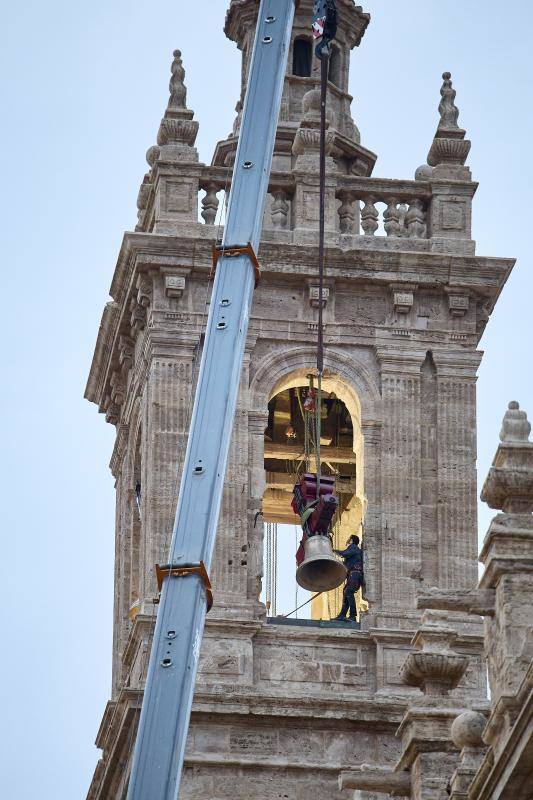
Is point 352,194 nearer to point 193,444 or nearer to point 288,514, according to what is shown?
point 288,514

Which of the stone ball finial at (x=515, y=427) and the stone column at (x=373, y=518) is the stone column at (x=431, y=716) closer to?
the stone ball finial at (x=515, y=427)

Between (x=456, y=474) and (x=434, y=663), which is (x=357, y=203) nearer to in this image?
(x=456, y=474)

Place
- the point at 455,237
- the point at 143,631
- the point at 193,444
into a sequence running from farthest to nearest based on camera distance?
the point at 455,237 < the point at 143,631 < the point at 193,444

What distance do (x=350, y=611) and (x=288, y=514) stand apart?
15.2 ft

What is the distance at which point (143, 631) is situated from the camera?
47938 mm

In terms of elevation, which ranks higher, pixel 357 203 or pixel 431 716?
pixel 357 203

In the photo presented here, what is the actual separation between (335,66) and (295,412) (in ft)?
17.5

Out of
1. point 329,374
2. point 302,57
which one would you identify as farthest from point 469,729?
point 302,57

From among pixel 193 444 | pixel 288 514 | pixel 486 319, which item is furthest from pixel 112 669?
pixel 193 444

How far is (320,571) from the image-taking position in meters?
47.0

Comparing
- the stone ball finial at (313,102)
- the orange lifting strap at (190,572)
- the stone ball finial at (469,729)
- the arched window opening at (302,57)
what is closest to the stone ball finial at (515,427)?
the stone ball finial at (469,729)

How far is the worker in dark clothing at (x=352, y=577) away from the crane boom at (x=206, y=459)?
5.81m

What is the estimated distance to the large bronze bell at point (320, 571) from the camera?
46.9 m

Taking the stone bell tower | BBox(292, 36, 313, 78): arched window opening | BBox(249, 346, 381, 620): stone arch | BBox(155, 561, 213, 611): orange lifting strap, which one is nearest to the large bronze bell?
the stone bell tower
